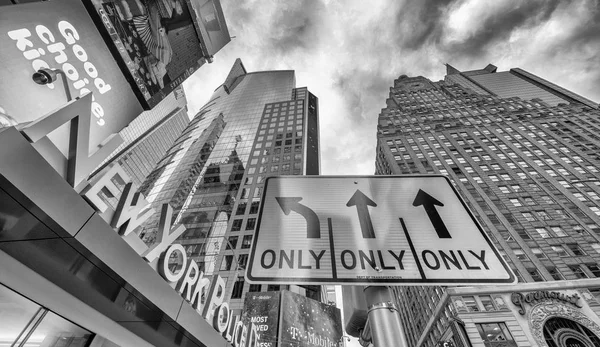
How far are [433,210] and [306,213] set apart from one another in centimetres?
85

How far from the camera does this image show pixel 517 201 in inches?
1528

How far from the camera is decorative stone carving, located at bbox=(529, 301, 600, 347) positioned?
23.9 m

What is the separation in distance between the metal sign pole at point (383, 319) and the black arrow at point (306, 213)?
428mm

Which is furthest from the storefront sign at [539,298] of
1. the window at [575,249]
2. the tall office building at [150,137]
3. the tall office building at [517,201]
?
the tall office building at [150,137]

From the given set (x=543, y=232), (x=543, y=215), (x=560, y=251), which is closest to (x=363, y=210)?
(x=560, y=251)

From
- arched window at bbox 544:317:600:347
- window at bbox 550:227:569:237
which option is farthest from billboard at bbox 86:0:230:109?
window at bbox 550:227:569:237

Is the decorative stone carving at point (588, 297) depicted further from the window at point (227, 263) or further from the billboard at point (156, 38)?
the billboard at point (156, 38)

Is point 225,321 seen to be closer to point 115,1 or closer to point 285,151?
point 115,1

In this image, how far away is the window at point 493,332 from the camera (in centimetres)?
2425

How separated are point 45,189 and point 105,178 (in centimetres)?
102

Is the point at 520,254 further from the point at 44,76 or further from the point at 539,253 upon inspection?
the point at 44,76

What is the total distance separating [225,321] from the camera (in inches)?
329

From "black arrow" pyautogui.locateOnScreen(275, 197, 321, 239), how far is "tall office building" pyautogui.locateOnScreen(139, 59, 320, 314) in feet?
86.6

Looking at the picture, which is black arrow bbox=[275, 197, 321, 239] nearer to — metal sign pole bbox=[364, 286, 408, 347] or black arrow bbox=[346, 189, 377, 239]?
black arrow bbox=[346, 189, 377, 239]
